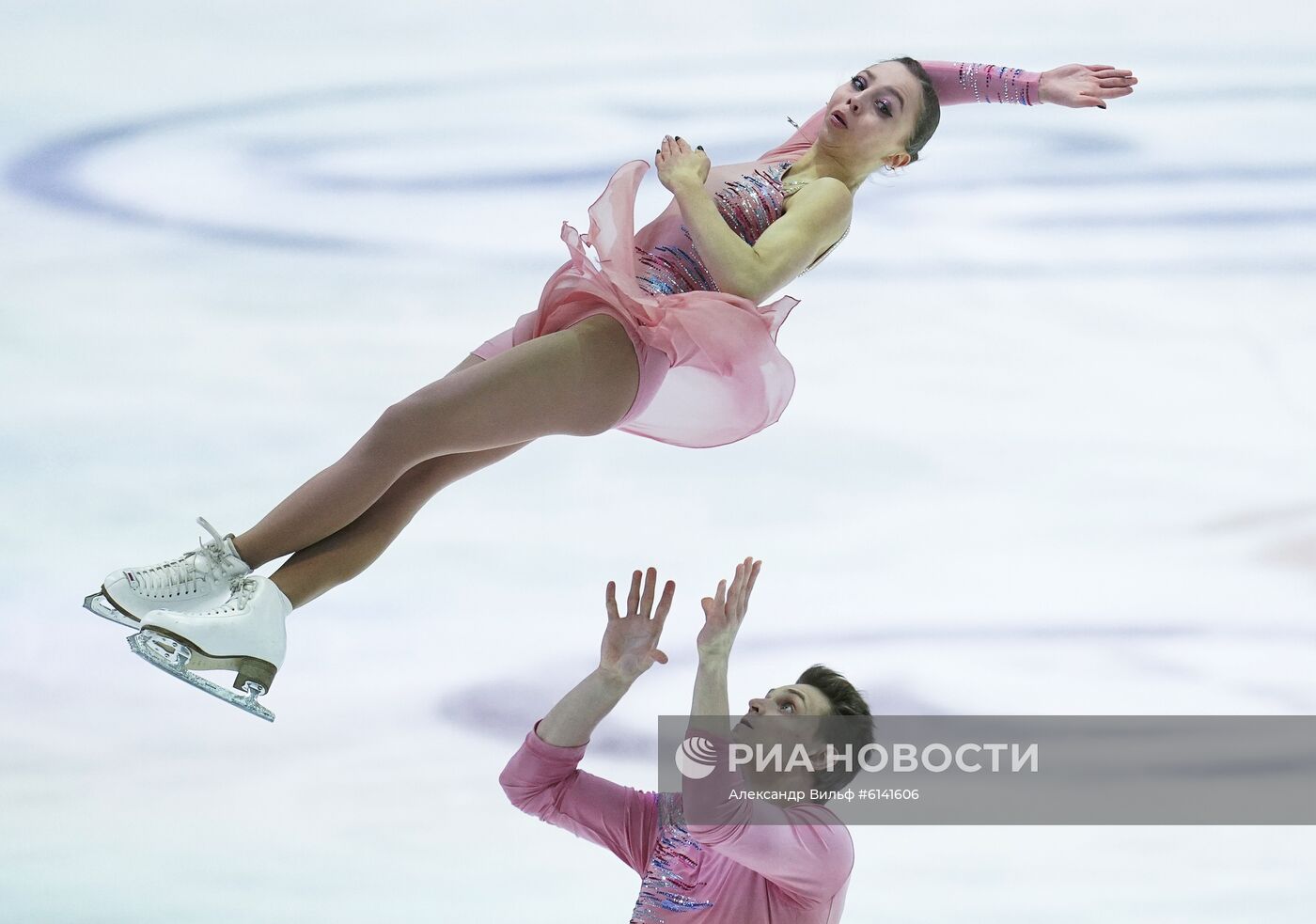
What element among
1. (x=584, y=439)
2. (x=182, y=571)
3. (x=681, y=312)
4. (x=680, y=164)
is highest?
(x=584, y=439)

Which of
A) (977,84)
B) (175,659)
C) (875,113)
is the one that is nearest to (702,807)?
(175,659)

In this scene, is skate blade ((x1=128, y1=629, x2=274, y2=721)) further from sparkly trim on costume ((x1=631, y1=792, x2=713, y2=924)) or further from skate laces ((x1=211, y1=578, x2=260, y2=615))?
sparkly trim on costume ((x1=631, y1=792, x2=713, y2=924))

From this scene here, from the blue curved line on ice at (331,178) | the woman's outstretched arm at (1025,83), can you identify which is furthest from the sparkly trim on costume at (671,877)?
the blue curved line on ice at (331,178)

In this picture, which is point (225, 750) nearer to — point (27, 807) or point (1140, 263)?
point (27, 807)

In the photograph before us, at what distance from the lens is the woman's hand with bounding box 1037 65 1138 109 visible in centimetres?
352

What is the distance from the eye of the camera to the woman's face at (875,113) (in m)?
3.45

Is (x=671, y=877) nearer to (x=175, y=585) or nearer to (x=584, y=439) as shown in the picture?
(x=175, y=585)

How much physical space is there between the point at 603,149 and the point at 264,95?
1515mm

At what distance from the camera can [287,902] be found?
4090 mm

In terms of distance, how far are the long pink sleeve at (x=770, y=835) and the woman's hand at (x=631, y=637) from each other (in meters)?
0.28

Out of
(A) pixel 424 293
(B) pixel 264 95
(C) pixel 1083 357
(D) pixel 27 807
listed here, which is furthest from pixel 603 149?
(D) pixel 27 807

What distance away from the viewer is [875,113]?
3449 millimetres

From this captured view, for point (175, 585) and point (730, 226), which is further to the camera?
point (730, 226)

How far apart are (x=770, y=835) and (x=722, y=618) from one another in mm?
410
